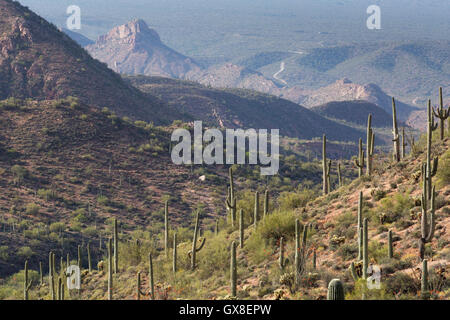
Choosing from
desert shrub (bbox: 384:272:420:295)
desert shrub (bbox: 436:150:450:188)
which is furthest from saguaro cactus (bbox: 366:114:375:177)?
desert shrub (bbox: 384:272:420:295)

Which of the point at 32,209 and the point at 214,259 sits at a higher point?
the point at 214,259

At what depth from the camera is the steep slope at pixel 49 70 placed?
75625 millimetres

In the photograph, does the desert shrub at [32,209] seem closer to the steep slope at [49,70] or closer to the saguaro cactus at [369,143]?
the saguaro cactus at [369,143]

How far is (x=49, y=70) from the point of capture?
7806 cm

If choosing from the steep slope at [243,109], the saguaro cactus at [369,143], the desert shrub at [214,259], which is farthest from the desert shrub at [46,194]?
the steep slope at [243,109]

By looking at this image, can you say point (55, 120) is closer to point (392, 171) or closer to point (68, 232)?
point (68, 232)

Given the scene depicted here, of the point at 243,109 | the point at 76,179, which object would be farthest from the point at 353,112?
the point at 76,179

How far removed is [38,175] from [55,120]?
35.0 feet

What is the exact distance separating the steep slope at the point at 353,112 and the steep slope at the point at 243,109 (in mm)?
14969

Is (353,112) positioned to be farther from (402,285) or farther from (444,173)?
(402,285)

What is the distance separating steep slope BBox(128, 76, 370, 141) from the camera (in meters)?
132

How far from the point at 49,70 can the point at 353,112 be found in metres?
116

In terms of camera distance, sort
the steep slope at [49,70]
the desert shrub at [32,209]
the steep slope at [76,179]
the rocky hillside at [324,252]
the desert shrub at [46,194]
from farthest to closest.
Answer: the steep slope at [49,70] < the desert shrub at [46,194] < the desert shrub at [32,209] < the steep slope at [76,179] < the rocky hillside at [324,252]

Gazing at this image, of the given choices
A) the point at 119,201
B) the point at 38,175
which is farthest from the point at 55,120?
the point at 119,201
